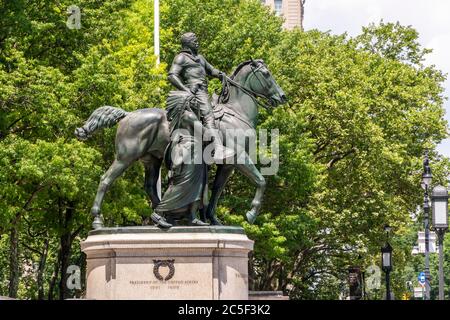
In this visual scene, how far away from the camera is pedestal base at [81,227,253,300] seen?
2000 centimetres

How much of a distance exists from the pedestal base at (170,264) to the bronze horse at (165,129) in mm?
1118

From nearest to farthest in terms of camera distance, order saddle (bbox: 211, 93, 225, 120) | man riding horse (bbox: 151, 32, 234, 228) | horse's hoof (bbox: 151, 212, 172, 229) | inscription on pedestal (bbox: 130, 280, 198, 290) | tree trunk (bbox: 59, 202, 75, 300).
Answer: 1. inscription on pedestal (bbox: 130, 280, 198, 290)
2. horse's hoof (bbox: 151, 212, 172, 229)
3. man riding horse (bbox: 151, 32, 234, 228)
4. saddle (bbox: 211, 93, 225, 120)
5. tree trunk (bbox: 59, 202, 75, 300)

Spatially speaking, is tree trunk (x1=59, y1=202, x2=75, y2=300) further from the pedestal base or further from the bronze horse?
the pedestal base

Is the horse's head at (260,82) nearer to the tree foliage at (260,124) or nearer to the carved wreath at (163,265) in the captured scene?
the carved wreath at (163,265)

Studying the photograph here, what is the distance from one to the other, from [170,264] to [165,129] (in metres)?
2.84

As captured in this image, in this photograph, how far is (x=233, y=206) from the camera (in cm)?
4119

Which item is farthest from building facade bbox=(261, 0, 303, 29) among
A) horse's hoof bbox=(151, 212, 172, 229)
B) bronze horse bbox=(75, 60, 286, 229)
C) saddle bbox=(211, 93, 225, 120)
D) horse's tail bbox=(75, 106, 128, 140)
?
horse's hoof bbox=(151, 212, 172, 229)

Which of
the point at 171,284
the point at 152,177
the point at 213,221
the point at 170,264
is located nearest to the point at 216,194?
the point at 213,221

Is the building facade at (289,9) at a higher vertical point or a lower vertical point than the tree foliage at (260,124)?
higher

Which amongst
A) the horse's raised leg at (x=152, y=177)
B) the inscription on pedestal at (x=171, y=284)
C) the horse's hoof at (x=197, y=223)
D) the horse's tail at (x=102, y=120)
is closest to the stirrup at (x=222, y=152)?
the horse's hoof at (x=197, y=223)

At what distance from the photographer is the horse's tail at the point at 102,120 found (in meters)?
21.7

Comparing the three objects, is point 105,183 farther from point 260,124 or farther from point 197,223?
point 260,124
